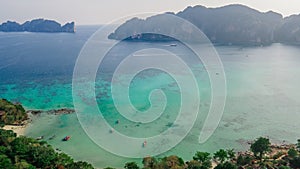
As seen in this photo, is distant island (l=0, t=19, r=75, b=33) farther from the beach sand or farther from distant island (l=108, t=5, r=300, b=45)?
the beach sand

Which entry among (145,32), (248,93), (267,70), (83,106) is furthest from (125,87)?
(145,32)

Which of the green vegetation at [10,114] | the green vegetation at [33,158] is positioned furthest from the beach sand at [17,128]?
the green vegetation at [33,158]

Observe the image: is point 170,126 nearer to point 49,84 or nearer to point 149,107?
point 149,107

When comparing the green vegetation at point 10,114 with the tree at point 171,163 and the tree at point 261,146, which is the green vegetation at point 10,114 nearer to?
the tree at point 171,163

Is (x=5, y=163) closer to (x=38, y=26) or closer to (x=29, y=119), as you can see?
(x=29, y=119)

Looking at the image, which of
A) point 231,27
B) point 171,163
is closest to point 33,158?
point 171,163

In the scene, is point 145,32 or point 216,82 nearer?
point 216,82
